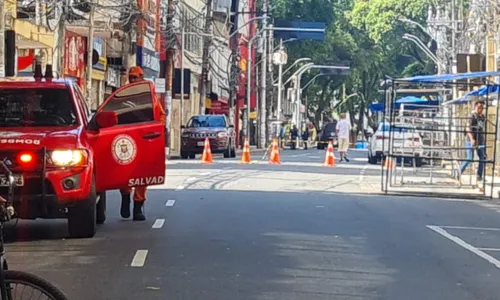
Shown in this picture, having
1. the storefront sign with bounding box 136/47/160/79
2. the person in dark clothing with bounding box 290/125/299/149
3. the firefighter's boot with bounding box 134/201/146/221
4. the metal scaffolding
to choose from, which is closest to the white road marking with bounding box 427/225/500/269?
the firefighter's boot with bounding box 134/201/146/221

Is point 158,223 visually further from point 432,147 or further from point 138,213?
point 432,147

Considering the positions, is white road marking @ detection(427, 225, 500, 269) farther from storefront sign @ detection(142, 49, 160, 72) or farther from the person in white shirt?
storefront sign @ detection(142, 49, 160, 72)

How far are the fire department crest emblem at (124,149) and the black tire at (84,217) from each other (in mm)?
861

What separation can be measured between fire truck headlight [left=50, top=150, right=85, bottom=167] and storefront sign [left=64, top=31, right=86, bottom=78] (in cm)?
2451

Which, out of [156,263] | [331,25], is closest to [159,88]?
[156,263]

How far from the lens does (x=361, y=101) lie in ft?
304

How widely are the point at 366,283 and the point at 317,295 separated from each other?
882 mm

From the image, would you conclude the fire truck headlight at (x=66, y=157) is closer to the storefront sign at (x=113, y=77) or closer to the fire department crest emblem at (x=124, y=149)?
the fire department crest emblem at (x=124, y=149)

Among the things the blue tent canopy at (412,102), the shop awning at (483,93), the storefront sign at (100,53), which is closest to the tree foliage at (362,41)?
the storefront sign at (100,53)

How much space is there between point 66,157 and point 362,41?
7298cm

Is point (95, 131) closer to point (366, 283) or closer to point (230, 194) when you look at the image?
point (366, 283)

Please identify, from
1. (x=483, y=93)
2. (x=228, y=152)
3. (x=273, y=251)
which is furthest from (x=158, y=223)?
(x=228, y=152)

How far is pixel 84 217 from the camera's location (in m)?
13.2

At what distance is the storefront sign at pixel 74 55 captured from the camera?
1476 inches
